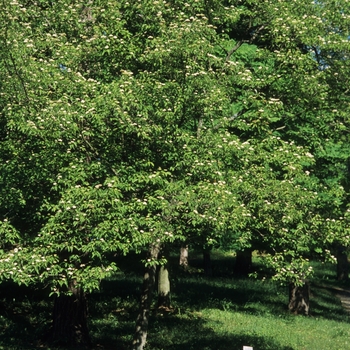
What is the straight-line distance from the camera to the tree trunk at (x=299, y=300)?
28609 millimetres

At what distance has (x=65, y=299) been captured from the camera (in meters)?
18.0

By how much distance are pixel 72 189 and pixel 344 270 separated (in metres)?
40.7

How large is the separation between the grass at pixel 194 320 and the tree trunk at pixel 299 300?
0.62 meters

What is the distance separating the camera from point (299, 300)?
28.8m

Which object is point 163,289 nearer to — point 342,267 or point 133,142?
point 133,142

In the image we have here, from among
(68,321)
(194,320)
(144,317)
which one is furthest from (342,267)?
(144,317)

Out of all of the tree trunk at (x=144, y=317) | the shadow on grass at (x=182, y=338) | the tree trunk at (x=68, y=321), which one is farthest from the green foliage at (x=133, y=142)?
the shadow on grass at (x=182, y=338)

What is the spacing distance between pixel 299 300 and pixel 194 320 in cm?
711

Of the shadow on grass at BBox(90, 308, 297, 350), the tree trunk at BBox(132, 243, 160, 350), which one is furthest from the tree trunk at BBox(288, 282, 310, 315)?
the tree trunk at BBox(132, 243, 160, 350)

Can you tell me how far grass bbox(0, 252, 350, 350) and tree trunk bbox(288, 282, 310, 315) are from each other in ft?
2.04

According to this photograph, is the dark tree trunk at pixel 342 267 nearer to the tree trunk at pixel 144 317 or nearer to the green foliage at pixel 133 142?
the green foliage at pixel 133 142

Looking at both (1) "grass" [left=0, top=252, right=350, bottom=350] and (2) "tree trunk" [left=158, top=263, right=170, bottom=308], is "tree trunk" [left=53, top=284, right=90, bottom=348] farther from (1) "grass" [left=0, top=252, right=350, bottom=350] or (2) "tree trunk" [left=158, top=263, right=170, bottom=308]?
(2) "tree trunk" [left=158, top=263, right=170, bottom=308]

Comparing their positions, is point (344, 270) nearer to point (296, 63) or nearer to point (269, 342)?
point (269, 342)

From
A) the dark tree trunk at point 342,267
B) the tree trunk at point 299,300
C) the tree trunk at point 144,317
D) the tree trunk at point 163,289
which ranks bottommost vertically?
the dark tree trunk at point 342,267
